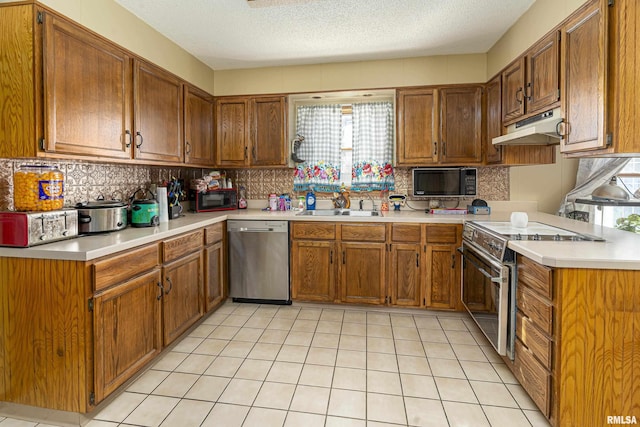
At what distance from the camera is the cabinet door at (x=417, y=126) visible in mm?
3350

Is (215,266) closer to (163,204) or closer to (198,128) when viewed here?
(163,204)

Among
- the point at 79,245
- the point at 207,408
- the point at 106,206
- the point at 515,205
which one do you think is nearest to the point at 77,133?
the point at 106,206

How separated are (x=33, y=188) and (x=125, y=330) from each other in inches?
36.0

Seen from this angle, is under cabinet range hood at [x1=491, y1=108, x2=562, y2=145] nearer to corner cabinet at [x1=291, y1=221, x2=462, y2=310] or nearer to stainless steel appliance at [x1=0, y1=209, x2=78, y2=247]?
corner cabinet at [x1=291, y1=221, x2=462, y2=310]

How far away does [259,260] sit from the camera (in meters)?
3.33

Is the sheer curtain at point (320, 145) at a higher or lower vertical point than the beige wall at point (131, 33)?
lower

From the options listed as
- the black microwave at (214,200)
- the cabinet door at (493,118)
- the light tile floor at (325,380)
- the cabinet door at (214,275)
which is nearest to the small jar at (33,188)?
the light tile floor at (325,380)

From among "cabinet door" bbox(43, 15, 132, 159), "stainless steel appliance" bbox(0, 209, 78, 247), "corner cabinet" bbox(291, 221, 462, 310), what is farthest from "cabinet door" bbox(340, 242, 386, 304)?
"stainless steel appliance" bbox(0, 209, 78, 247)

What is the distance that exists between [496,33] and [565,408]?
2810mm

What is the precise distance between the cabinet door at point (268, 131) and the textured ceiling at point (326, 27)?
43cm

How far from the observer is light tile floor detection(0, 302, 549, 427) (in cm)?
177

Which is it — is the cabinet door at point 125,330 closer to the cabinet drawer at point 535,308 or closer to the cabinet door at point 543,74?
the cabinet drawer at point 535,308

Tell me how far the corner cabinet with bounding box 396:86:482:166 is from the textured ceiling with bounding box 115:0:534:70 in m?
0.40

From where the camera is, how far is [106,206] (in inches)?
83.3
